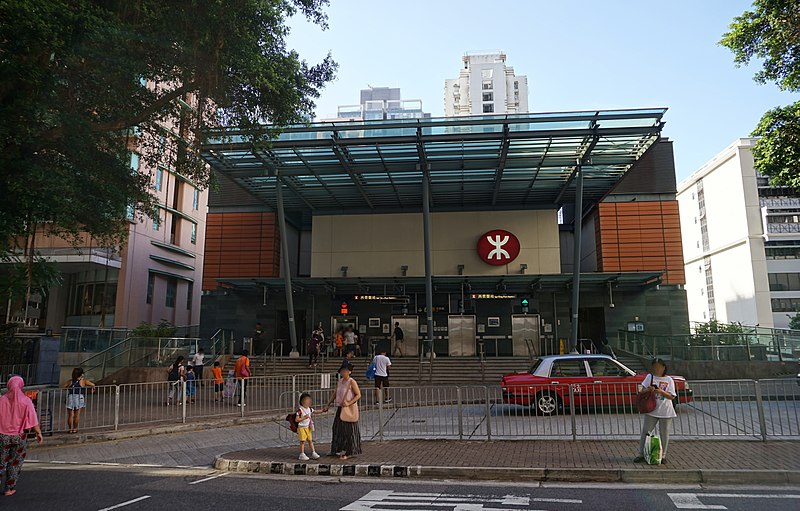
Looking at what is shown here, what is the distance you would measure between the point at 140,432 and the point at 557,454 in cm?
908

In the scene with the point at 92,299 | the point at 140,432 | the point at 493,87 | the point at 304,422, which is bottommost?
the point at 140,432

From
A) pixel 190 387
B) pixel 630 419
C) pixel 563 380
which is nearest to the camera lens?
pixel 630 419

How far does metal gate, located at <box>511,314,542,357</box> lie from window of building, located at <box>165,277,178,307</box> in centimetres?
2312

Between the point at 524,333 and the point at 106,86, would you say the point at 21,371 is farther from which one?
the point at 524,333

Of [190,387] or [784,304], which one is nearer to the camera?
[190,387]

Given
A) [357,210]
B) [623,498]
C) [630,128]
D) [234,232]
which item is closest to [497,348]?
[357,210]

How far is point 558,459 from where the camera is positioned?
8633mm

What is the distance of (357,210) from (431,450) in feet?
74.1

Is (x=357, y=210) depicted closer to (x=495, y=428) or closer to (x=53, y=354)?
(x=53, y=354)

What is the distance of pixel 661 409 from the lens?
823 cm

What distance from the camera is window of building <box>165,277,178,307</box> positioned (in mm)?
37656

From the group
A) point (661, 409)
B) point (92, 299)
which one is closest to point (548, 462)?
point (661, 409)

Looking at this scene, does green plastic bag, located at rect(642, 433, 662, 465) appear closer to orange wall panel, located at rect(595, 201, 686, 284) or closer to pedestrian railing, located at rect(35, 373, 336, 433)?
pedestrian railing, located at rect(35, 373, 336, 433)

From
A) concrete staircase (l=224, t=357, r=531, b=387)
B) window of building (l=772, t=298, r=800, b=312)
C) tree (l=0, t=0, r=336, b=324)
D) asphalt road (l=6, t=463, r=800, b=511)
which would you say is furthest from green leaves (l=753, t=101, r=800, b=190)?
window of building (l=772, t=298, r=800, b=312)
